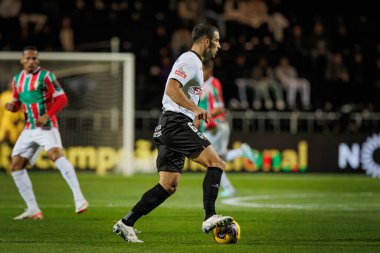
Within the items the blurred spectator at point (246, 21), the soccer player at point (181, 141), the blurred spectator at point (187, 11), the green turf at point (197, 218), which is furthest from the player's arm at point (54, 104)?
the blurred spectator at point (246, 21)

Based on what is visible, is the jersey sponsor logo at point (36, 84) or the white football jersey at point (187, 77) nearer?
the white football jersey at point (187, 77)

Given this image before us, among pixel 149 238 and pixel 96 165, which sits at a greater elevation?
pixel 149 238

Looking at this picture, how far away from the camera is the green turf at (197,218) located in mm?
8898

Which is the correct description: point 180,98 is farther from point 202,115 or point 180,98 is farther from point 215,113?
point 215,113

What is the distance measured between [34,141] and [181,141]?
143 inches

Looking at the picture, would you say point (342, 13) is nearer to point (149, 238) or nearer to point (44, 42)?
point (44, 42)

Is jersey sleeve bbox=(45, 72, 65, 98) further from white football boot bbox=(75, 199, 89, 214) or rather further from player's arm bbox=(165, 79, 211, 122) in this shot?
player's arm bbox=(165, 79, 211, 122)

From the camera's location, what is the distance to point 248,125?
23.4 meters

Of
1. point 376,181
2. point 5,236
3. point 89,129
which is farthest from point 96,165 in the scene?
point 5,236

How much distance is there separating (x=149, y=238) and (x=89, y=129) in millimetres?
13618

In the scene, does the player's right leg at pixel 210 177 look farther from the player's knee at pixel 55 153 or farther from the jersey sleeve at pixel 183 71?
the player's knee at pixel 55 153

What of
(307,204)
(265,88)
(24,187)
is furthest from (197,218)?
(265,88)

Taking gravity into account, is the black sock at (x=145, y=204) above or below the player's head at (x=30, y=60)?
below

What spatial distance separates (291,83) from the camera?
24.4 metres
